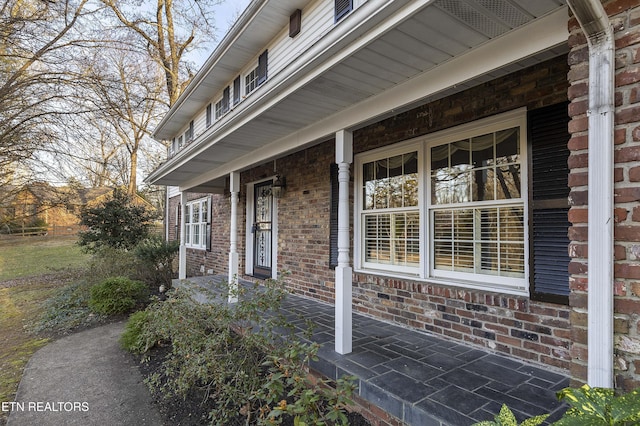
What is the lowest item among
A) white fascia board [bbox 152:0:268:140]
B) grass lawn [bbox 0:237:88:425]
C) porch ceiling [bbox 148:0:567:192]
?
grass lawn [bbox 0:237:88:425]

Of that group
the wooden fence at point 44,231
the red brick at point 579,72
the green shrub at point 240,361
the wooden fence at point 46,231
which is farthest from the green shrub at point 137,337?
the wooden fence at point 44,231

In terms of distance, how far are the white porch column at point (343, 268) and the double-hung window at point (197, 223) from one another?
6891 millimetres

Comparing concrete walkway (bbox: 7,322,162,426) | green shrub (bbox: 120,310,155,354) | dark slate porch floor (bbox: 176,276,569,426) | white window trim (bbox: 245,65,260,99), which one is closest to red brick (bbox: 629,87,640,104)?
dark slate porch floor (bbox: 176,276,569,426)

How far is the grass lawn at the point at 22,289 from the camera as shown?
430 cm

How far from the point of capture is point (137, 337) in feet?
14.8

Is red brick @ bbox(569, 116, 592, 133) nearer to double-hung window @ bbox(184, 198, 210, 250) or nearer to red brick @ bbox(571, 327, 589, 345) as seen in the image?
red brick @ bbox(571, 327, 589, 345)

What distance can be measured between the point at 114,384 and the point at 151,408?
84cm

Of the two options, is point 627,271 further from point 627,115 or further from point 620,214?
point 627,115

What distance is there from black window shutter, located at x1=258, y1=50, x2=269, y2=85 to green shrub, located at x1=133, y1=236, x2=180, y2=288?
199 inches

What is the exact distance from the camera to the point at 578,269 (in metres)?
1.56

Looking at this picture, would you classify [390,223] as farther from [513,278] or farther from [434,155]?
[513,278]

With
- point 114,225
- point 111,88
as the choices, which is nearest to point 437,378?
point 111,88

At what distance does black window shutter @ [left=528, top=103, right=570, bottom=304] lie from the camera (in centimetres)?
252

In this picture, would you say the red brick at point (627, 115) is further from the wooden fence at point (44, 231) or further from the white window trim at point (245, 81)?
the wooden fence at point (44, 231)
